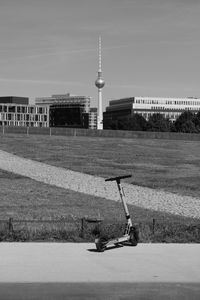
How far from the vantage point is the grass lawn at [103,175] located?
13823 mm

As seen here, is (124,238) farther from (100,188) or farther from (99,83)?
(99,83)

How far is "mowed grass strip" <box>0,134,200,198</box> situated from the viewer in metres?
26.5

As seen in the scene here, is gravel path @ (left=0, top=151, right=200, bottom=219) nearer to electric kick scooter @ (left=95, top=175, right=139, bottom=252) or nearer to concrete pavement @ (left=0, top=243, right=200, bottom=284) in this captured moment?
electric kick scooter @ (left=95, top=175, right=139, bottom=252)

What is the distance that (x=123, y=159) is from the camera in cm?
3753

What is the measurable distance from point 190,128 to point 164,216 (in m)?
118

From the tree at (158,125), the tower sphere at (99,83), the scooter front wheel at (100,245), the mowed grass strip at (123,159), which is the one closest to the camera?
the scooter front wheel at (100,245)

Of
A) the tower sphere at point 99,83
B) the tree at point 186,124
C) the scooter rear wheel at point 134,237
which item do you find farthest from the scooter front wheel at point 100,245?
the tower sphere at point 99,83

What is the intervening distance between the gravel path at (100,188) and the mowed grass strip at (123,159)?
3.84ft

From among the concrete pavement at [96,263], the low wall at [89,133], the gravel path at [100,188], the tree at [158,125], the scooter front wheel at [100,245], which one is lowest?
the gravel path at [100,188]

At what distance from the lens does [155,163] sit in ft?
117

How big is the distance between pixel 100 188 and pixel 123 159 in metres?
15.0

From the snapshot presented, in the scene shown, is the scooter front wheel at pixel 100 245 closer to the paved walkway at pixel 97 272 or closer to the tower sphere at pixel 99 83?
the paved walkway at pixel 97 272

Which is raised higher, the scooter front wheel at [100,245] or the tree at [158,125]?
the tree at [158,125]

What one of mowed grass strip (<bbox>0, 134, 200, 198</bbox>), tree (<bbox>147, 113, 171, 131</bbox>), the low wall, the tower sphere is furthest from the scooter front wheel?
the tower sphere
